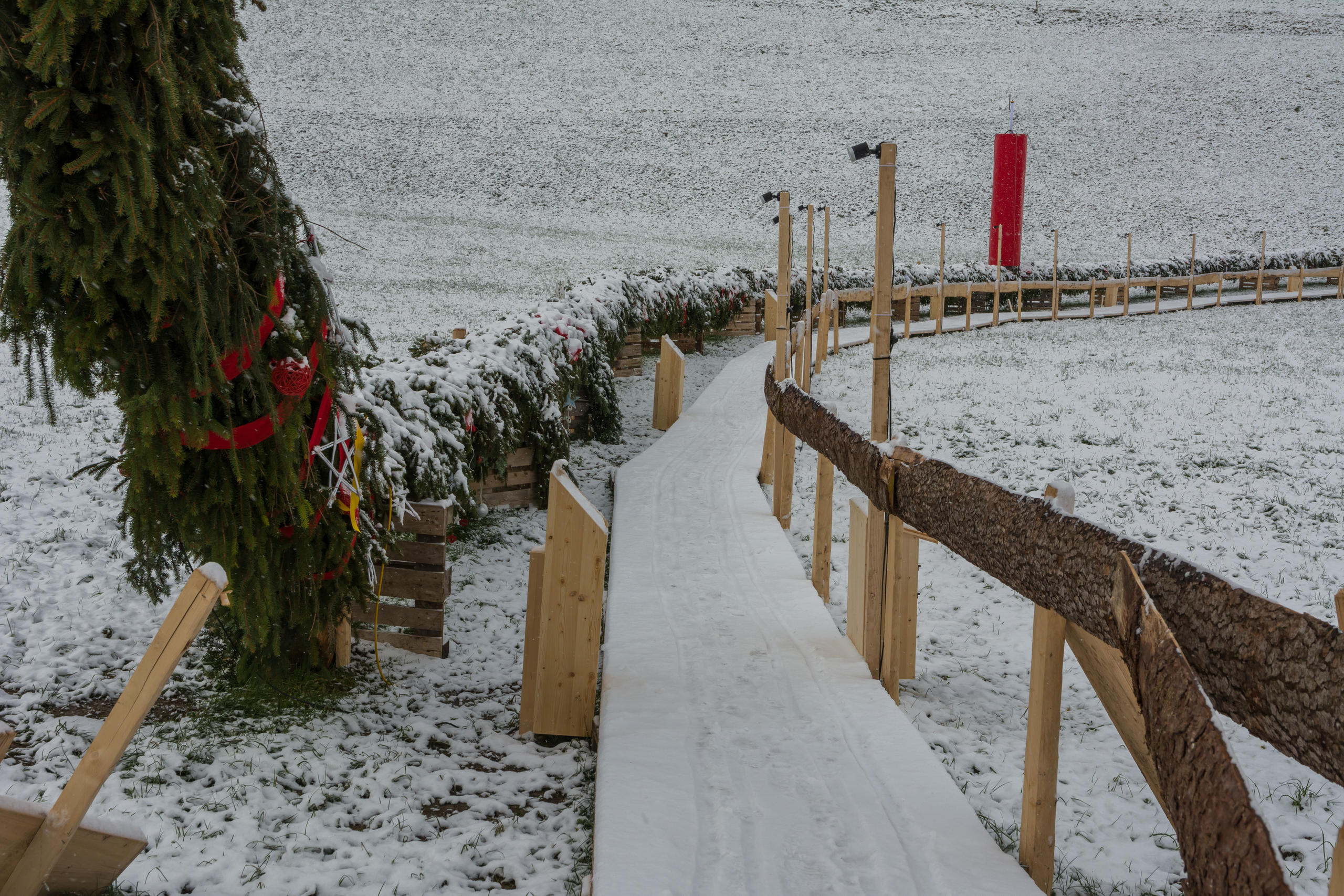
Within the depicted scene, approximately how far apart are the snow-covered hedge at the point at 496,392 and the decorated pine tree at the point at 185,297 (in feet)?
1.69

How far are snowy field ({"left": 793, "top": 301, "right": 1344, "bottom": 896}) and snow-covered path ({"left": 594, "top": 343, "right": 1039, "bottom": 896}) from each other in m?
0.41

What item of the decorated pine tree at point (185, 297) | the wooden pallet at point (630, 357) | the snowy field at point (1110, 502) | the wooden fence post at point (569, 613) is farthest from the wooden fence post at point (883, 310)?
the wooden pallet at point (630, 357)

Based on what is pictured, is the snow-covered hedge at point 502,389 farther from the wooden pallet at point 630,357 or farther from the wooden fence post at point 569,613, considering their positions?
the wooden fence post at point 569,613

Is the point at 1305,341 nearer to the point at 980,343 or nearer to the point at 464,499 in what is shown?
the point at 980,343

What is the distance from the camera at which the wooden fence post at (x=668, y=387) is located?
10445mm

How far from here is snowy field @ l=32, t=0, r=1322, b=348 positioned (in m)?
33.0

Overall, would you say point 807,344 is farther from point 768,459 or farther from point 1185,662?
point 1185,662

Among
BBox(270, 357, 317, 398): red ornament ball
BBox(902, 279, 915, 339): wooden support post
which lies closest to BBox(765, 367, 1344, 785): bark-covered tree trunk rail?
BBox(270, 357, 317, 398): red ornament ball

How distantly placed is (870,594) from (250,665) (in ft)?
8.92

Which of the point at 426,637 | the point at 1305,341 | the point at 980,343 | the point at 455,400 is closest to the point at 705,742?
the point at 426,637

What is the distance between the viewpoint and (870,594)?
4234 mm

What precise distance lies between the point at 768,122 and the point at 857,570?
4168 cm

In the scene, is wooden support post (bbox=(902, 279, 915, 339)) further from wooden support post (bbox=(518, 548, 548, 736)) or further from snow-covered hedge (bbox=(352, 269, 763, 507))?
wooden support post (bbox=(518, 548, 548, 736))

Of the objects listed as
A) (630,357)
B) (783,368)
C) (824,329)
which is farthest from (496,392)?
(824,329)
